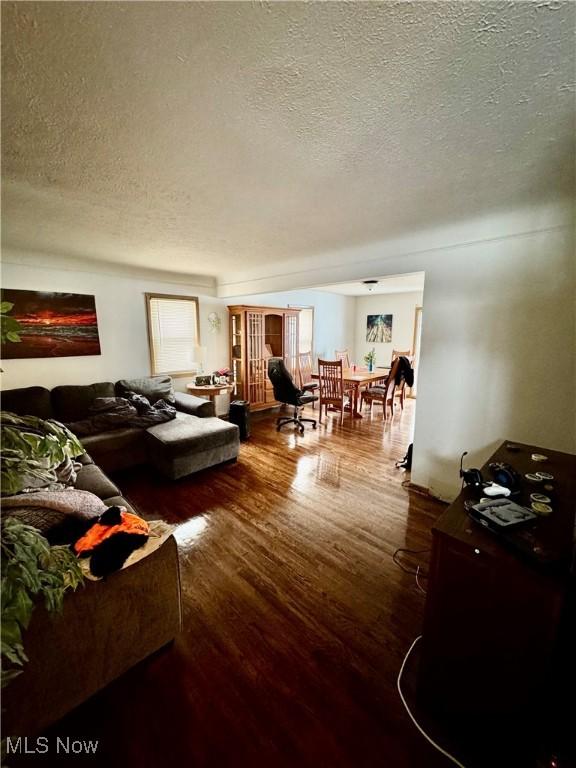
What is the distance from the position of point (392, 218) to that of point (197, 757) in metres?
3.04

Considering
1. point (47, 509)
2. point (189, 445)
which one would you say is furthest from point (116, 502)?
point (189, 445)

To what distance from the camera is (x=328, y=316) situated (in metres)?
6.93

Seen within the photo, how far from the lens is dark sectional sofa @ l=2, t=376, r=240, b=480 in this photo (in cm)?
294

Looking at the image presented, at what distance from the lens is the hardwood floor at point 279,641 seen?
108 cm

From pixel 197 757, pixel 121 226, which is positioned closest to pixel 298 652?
pixel 197 757

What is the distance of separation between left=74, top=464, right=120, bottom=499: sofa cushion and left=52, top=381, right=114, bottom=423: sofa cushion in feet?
4.28

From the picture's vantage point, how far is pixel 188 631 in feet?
4.93

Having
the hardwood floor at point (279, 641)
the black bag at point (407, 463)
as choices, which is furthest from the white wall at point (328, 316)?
the hardwood floor at point (279, 641)

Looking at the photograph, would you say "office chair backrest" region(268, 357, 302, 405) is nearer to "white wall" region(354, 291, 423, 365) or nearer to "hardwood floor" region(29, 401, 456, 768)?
"hardwood floor" region(29, 401, 456, 768)

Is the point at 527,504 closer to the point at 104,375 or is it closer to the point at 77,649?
the point at 77,649

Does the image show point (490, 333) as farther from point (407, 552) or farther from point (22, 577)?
point (22, 577)

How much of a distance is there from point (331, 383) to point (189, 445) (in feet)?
8.45

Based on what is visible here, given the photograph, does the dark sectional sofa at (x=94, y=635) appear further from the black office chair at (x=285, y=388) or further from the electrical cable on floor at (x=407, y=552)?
the black office chair at (x=285, y=388)

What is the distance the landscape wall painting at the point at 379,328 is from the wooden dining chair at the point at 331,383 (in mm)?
3140
